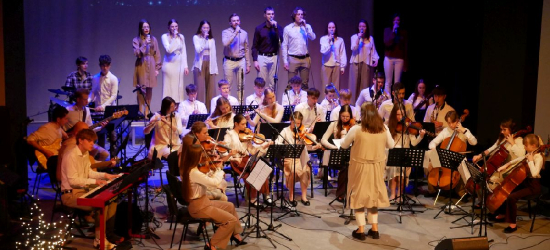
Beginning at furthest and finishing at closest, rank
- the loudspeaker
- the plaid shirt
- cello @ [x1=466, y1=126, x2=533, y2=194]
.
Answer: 1. the plaid shirt
2. cello @ [x1=466, y1=126, x2=533, y2=194]
3. the loudspeaker

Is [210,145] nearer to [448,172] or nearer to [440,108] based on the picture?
[448,172]

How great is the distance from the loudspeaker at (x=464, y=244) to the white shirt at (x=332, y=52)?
24.6ft

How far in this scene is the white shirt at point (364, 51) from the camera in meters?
12.4

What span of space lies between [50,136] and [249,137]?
9.63 feet

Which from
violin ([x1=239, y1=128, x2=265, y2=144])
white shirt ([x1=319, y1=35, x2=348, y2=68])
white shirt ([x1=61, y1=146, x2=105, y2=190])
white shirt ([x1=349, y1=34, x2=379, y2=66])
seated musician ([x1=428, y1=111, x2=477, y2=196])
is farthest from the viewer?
white shirt ([x1=349, y1=34, x2=379, y2=66])

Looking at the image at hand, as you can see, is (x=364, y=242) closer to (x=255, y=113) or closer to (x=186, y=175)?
(x=186, y=175)

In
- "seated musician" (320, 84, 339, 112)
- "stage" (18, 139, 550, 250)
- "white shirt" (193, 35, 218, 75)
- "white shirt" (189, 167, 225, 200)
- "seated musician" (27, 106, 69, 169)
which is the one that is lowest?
"stage" (18, 139, 550, 250)

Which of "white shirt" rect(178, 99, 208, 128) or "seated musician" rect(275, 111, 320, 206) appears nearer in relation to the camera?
"seated musician" rect(275, 111, 320, 206)

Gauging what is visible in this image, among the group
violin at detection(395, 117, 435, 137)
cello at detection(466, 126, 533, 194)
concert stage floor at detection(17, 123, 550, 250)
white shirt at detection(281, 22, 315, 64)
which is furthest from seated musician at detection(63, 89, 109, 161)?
cello at detection(466, 126, 533, 194)

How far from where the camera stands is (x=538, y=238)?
23.6 ft

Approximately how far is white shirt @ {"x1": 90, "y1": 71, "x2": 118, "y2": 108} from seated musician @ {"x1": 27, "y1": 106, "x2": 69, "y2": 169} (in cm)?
252

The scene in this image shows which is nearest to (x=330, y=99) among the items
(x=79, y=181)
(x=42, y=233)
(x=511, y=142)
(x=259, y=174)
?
(x=511, y=142)

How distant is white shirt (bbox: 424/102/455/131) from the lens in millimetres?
9883

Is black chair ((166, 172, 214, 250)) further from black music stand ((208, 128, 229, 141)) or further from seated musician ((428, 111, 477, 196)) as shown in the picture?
seated musician ((428, 111, 477, 196))
